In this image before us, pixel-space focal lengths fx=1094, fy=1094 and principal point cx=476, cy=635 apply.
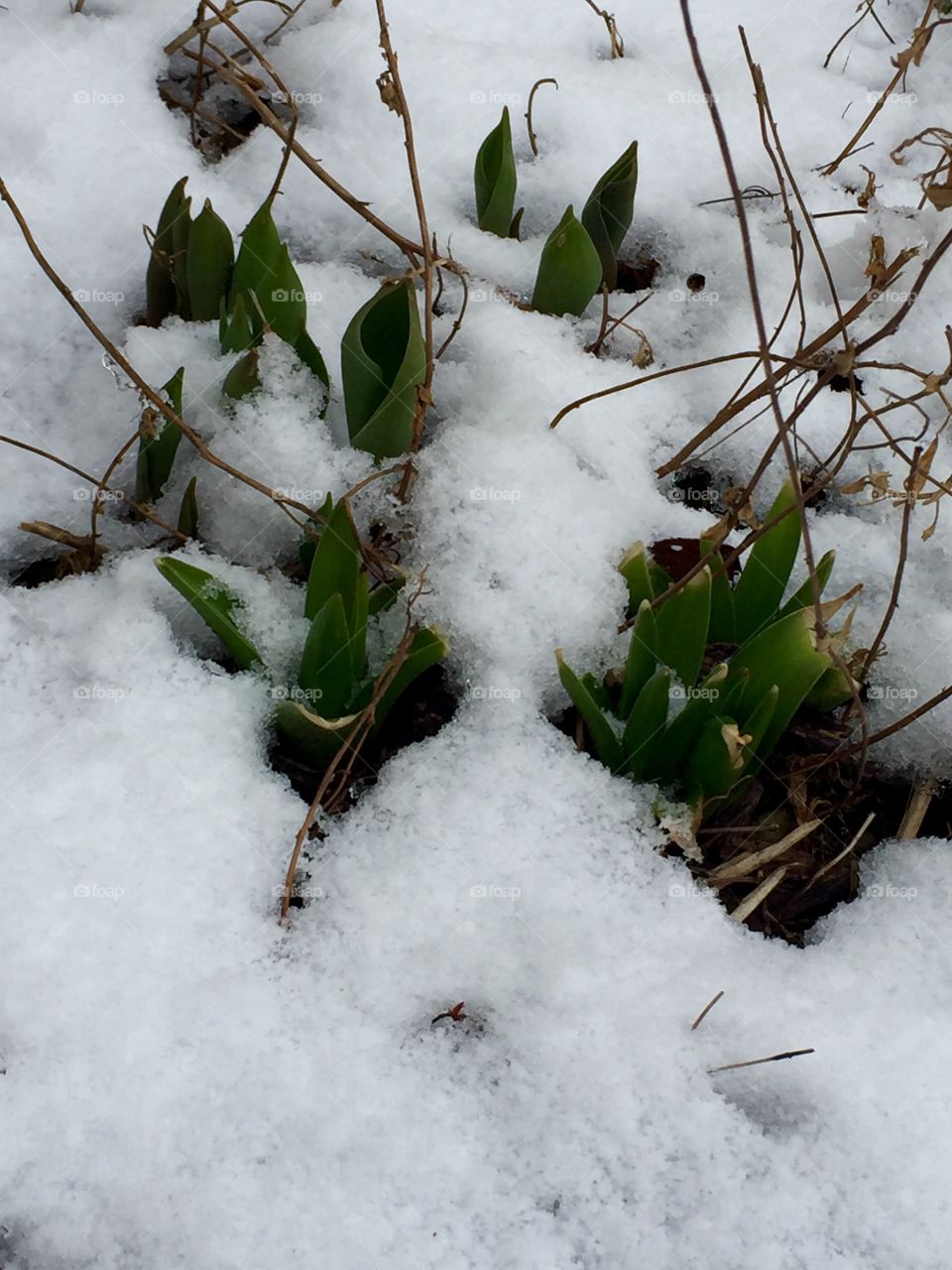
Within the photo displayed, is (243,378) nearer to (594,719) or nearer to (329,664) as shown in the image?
(329,664)

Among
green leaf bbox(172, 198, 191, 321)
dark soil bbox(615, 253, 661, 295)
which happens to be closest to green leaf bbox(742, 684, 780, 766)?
dark soil bbox(615, 253, 661, 295)

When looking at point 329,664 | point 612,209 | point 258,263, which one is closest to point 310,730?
point 329,664

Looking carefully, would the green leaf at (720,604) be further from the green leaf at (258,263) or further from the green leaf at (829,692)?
the green leaf at (258,263)

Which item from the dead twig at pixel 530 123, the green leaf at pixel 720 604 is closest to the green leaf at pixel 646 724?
the green leaf at pixel 720 604

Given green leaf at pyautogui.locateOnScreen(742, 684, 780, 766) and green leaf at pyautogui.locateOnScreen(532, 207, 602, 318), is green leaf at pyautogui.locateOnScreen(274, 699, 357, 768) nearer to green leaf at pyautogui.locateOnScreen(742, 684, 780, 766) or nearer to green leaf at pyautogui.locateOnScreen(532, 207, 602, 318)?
green leaf at pyautogui.locateOnScreen(742, 684, 780, 766)

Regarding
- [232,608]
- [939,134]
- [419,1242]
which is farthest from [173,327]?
[939,134]

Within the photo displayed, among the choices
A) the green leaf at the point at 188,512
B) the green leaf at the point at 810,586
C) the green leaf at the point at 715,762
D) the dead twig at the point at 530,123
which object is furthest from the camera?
the dead twig at the point at 530,123
